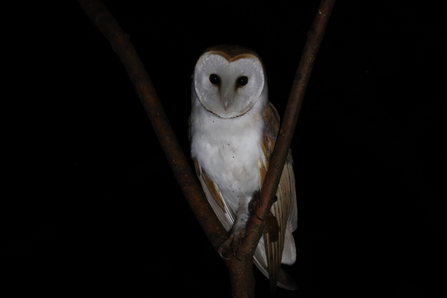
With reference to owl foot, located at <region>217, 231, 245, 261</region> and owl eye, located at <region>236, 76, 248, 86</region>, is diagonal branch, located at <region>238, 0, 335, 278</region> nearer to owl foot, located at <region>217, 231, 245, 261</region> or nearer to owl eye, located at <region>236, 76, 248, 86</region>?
owl foot, located at <region>217, 231, 245, 261</region>

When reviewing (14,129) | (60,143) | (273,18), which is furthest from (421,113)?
(14,129)

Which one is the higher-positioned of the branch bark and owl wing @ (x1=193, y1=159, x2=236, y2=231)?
the branch bark

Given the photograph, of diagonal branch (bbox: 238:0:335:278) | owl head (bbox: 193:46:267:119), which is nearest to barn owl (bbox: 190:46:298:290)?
owl head (bbox: 193:46:267:119)

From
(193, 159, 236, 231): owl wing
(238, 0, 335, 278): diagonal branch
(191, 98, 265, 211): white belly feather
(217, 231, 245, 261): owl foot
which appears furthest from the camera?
(193, 159, 236, 231): owl wing

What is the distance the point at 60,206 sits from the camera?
8.05 ft

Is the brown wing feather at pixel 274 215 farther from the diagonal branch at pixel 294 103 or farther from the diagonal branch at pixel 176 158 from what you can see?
the diagonal branch at pixel 294 103

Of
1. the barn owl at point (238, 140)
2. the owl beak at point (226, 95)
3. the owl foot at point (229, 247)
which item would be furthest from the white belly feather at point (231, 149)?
the owl foot at point (229, 247)

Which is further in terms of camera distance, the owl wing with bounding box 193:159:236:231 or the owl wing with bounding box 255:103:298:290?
the owl wing with bounding box 193:159:236:231

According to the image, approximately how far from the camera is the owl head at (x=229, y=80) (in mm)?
1388

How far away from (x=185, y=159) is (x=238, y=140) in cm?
19

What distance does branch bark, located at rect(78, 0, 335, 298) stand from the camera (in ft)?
3.86

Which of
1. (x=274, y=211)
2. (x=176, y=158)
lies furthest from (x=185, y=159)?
(x=274, y=211)

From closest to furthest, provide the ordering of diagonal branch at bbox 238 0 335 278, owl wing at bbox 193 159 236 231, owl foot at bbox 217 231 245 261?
diagonal branch at bbox 238 0 335 278, owl foot at bbox 217 231 245 261, owl wing at bbox 193 159 236 231

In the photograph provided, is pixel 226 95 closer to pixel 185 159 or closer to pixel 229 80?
pixel 229 80
